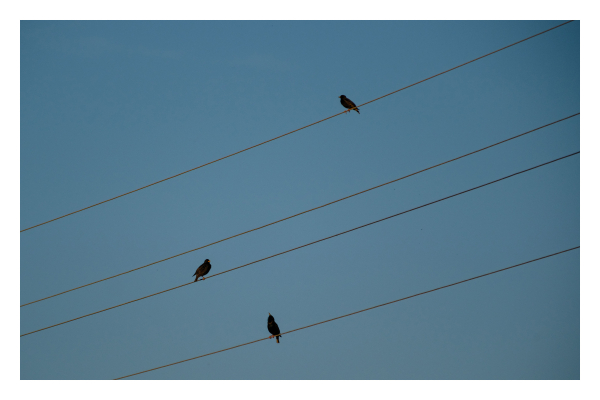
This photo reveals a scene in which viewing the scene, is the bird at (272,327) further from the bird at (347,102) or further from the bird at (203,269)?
the bird at (347,102)

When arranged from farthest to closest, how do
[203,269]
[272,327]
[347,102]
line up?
[272,327] → [203,269] → [347,102]

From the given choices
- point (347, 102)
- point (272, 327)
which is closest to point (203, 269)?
point (272, 327)

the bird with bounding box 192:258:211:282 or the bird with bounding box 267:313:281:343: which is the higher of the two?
the bird with bounding box 192:258:211:282

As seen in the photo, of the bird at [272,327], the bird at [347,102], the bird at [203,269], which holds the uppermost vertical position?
the bird at [347,102]

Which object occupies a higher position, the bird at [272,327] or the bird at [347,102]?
the bird at [347,102]

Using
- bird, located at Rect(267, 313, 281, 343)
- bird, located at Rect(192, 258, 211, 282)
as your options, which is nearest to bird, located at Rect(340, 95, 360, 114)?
bird, located at Rect(192, 258, 211, 282)

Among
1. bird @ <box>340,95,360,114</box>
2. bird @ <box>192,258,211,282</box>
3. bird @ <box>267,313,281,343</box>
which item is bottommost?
bird @ <box>267,313,281,343</box>

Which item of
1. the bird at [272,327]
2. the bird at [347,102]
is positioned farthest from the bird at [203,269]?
the bird at [347,102]

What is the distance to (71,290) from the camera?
912 cm

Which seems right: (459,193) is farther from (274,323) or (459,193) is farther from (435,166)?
(274,323)

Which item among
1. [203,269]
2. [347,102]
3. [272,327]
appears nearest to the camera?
[347,102]

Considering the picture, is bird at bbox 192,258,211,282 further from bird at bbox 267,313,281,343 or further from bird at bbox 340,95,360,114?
bird at bbox 340,95,360,114

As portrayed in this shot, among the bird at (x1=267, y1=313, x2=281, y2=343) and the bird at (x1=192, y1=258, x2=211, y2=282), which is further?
the bird at (x1=267, y1=313, x2=281, y2=343)

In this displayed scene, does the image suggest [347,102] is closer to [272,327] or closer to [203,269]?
[203,269]
